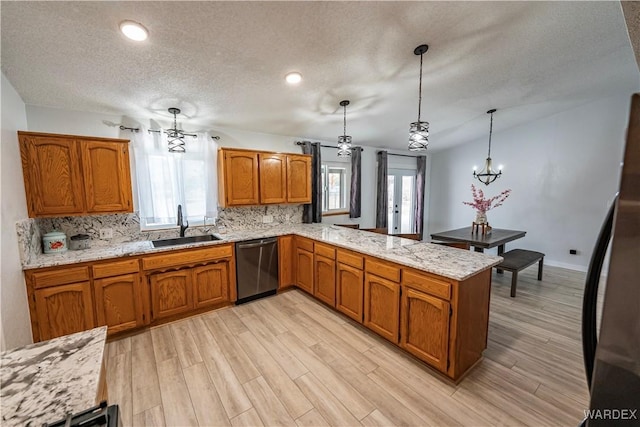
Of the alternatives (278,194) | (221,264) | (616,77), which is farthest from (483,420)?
(616,77)

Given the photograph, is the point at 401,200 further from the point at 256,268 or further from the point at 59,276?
the point at 59,276

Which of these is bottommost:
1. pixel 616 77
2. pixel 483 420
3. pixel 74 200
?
pixel 483 420

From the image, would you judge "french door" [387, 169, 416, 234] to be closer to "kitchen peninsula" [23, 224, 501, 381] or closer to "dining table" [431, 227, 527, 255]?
"dining table" [431, 227, 527, 255]

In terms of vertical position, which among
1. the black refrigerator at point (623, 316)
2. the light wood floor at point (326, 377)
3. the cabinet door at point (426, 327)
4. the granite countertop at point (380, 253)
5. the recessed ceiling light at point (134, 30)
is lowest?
the light wood floor at point (326, 377)

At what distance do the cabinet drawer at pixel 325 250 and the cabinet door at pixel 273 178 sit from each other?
1056 mm

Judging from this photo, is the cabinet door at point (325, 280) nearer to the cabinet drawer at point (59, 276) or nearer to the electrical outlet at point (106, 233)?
the cabinet drawer at point (59, 276)

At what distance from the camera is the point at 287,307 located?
10.6 feet

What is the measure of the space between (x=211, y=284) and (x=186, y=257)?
46cm

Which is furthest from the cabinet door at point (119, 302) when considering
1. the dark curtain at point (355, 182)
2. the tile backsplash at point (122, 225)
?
the dark curtain at point (355, 182)

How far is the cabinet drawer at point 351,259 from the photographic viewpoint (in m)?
2.62

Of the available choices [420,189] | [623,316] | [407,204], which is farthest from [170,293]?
[420,189]

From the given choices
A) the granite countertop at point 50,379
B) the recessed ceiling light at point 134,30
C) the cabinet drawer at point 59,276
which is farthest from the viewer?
the cabinet drawer at point 59,276

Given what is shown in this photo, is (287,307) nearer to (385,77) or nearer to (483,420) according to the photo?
(483,420)

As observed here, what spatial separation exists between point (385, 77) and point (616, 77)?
3.43 m
